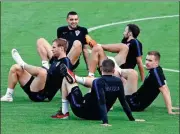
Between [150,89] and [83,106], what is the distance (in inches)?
69.3

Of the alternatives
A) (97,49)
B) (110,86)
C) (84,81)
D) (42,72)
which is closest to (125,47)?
(97,49)

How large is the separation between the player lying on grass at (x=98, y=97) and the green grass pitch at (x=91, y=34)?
17 centimetres

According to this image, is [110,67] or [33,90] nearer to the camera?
[110,67]

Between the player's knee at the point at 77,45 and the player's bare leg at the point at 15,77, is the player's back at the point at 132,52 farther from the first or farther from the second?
the player's bare leg at the point at 15,77

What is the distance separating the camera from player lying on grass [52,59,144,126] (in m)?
12.0

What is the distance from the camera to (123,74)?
46.5 ft

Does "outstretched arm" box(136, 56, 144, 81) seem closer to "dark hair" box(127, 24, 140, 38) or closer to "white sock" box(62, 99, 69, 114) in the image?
"dark hair" box(127, 24, 140, 38)

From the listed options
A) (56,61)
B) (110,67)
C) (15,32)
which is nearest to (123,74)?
(56,61)

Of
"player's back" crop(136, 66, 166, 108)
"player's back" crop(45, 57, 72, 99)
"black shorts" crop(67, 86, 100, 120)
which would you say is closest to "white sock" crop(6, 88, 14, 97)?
"player's back" crop(45, 57, 72, 99)

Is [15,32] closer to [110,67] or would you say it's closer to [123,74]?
[123,74]

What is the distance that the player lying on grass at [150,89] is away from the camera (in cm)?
1350

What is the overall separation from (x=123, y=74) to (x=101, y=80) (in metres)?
2.11

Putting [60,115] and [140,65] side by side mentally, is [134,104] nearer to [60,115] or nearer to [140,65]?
[60,115]

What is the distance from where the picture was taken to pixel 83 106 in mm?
12523
